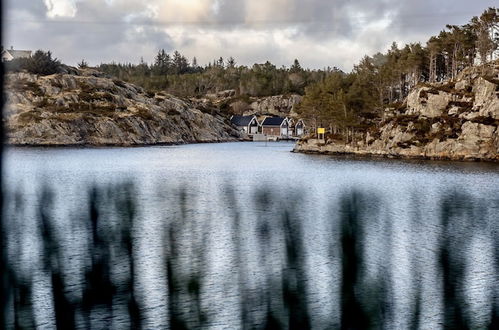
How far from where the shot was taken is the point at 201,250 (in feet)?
75.5

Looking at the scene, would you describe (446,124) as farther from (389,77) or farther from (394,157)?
(389,77)

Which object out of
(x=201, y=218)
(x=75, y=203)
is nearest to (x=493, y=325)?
(x=201, y=218)

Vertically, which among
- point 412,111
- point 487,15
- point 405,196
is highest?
point 487,15

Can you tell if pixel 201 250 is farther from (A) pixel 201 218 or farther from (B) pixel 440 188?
(B) pixel 440 188

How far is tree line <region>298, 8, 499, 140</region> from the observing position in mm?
120812

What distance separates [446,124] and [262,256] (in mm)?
82268

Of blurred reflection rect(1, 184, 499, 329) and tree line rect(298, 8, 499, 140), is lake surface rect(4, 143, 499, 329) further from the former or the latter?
tree line rect(298, 8, 499, 140)

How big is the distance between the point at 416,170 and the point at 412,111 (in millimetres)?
34120

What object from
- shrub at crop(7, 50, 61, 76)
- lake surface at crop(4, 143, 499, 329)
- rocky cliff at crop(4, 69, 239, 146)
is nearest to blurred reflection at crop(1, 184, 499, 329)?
lake surface at crop(4, 143, 499, 329)

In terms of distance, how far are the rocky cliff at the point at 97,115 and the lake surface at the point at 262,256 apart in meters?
87.7

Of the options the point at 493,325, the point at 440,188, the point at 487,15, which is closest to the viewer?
the point at 493,325

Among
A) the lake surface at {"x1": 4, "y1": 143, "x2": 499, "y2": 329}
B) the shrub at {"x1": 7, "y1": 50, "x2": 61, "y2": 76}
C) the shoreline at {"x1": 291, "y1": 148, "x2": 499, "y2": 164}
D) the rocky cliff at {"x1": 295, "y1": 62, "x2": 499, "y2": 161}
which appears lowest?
the lake surface at {"x1": 4, "y1": 143, "x2": 499, "y2": 329}

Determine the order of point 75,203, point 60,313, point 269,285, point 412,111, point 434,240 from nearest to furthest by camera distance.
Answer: point 60,313 → point 269,285 → point 434,240 → point 75,203 → point 412,111

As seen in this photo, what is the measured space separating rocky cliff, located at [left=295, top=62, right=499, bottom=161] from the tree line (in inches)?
282
